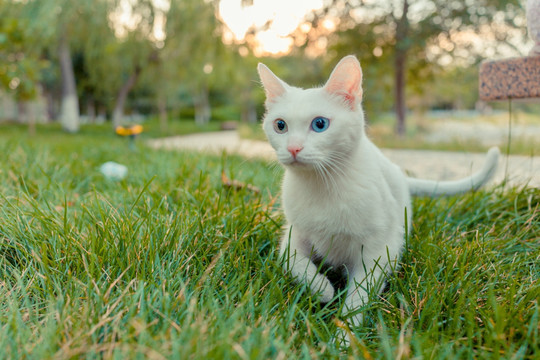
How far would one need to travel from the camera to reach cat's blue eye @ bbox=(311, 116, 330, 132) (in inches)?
57.2

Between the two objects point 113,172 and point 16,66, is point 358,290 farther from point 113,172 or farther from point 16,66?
point 16,66

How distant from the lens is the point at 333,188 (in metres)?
1.49

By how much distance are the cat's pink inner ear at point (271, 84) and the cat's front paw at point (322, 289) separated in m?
0.72

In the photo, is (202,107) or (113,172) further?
(202,107)

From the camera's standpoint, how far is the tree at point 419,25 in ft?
28.6

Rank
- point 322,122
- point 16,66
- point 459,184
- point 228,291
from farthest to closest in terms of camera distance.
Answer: point 16,66, point 459,184, point 322,122, point 228,291

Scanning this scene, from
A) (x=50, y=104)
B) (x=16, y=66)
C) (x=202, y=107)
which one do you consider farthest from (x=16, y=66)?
(x=50, y=104)

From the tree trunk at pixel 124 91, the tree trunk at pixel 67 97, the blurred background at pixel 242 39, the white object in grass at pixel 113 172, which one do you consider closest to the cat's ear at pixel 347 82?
the white object in grass at pixel 113 172

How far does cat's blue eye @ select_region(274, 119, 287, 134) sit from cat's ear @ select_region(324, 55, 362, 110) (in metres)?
0.20

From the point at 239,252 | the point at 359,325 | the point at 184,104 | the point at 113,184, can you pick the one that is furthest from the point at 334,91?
the point at 184,104

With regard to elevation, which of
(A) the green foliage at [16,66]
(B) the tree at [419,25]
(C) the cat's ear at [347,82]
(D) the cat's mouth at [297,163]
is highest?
(B) the tree at [419,25]

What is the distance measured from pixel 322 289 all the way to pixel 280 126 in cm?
62

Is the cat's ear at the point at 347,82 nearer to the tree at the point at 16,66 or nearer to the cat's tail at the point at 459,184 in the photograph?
the cat's tail at the point at 459,184

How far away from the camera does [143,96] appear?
25391mm
